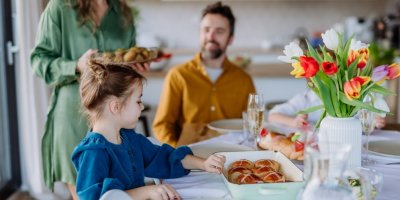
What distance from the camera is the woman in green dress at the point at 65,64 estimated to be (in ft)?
8.16

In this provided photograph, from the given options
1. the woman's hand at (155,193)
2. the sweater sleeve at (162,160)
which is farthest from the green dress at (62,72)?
the woman's hand at (155,193)

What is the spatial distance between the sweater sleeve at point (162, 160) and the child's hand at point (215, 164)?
105mm

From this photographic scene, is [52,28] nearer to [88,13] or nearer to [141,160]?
[88,13]

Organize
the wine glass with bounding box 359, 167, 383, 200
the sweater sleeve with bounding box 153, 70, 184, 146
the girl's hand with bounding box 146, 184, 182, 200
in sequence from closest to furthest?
the wine glass with bounding box 359, 167, 383, 200 < the girl's hand with bounding box 146, 184, 182, 200 < the sweater sleeve with bounding box 153, 70, 184, 146

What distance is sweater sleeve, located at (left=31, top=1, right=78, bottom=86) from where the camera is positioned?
8.11 feet

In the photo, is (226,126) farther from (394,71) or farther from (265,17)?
(265,17)

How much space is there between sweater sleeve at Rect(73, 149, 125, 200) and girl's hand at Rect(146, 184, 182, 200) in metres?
0.09

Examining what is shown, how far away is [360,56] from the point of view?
1630mm

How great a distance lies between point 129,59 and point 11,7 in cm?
172

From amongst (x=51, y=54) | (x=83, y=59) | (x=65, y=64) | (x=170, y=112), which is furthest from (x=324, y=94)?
(x=170, y=112)

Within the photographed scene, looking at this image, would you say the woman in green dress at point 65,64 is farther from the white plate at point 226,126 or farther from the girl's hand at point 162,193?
the girl's hand at point 162,193

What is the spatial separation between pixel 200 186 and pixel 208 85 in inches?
60.0

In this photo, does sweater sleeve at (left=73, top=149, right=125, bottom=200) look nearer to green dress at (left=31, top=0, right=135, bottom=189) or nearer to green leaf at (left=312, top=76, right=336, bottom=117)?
green leaf at (left=312, top=76, right=336, bottom=117)

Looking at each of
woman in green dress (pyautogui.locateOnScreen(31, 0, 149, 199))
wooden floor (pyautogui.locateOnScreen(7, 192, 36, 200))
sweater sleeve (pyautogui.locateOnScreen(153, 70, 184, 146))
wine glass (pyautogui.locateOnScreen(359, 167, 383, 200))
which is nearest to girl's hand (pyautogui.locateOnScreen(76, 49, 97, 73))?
woman in green dress (pyautogui.locateOnScreen(31, 0, 149, 199))
